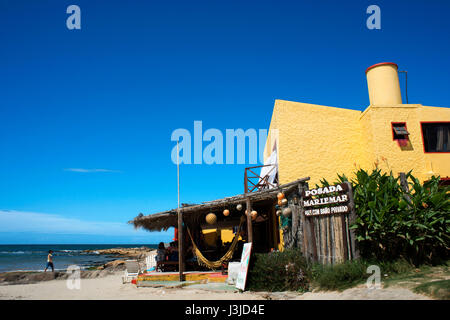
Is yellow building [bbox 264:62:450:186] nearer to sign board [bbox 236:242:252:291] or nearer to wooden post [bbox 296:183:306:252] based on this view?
wooden post [bbox 296:183:306:252]

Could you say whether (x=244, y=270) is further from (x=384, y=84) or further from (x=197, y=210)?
→ (x=384, y=84)

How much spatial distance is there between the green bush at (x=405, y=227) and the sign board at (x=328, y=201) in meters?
0.41

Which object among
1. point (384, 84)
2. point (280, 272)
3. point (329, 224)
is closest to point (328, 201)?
point (329, 224)

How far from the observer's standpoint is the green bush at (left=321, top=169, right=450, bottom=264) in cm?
727

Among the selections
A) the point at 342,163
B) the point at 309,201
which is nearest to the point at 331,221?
the point at 309,201

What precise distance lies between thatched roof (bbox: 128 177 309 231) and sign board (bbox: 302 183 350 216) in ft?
1.92

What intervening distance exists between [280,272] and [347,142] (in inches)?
279

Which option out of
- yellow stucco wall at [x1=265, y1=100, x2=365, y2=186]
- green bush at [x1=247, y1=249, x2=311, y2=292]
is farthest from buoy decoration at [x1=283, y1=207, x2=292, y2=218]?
yellow stucco wall at [x1=265, y1=100, x2=365, y2=186]

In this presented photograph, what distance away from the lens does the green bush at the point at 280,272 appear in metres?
7.76

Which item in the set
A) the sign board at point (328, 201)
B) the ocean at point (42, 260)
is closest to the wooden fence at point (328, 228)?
the sign board at point (328, 201)

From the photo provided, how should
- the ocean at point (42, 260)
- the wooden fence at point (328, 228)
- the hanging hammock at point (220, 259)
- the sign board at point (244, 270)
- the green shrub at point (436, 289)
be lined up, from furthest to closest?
the ocean at point (42, 260)
the hanging hammock at point (220, 259)
the sign board at point (244, 270)
the wooden fence at point (328, 228)
the green shrub at point (436, 289)

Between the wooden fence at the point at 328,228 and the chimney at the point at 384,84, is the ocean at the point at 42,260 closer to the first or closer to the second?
the wooden fence at the point at 328,228
